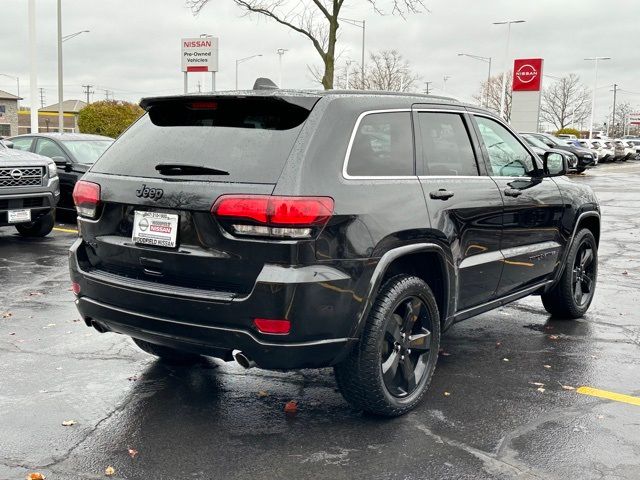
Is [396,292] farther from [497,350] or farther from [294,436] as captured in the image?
[497,350]

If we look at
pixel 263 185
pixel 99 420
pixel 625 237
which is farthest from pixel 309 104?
pixel 625 237

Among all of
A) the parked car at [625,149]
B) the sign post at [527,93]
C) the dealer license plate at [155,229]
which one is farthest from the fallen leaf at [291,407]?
the parked car at [625,149]

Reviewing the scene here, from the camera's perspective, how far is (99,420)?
13.3 feet

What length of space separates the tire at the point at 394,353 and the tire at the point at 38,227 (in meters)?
8.07

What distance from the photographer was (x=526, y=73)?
142 ft

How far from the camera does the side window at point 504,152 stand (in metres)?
5.12

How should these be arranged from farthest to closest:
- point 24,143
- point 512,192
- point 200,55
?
1. point 200,55
2. point 24,143
3. point 512,192

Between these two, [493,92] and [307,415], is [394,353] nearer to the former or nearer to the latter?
[307,415]

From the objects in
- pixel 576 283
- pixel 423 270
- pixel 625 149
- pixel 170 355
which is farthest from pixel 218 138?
pixel 625 149

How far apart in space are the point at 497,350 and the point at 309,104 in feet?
9.04

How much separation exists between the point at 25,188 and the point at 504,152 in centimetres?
722

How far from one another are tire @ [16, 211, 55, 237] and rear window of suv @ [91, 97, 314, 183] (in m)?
7.22

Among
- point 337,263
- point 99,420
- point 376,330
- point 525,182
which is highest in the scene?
point 525,182

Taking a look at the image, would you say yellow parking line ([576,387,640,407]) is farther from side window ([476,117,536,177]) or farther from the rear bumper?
the rear bumper
